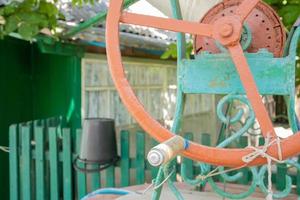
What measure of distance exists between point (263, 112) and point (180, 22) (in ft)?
1.08

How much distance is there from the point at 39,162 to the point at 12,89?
175cm

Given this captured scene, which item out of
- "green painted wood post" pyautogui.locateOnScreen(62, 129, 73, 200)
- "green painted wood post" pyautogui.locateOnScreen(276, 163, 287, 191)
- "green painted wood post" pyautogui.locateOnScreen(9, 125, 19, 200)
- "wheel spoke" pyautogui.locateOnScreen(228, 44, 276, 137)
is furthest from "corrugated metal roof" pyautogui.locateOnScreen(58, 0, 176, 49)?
"wheel spoke" pyautogui.locateOnScreen(228, 44, 276, 137)

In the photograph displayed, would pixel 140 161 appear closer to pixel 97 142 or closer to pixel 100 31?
pixel 97 142

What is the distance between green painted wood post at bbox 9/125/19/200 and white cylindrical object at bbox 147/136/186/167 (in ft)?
9.59

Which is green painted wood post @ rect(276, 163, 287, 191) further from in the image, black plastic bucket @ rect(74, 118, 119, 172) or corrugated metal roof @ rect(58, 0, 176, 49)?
corrugated metal roof @ rect(58, 0, 176, 49)

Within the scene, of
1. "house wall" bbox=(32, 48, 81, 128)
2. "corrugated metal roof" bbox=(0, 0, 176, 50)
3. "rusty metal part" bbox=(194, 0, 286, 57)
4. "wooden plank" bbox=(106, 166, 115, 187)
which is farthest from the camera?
"house wall" bbox=(32, 48, 81, 128)

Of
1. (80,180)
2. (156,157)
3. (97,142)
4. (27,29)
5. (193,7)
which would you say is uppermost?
(27,29)

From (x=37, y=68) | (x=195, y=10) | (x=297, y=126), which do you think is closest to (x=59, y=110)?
(x=37, y=68)

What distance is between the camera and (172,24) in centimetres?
108

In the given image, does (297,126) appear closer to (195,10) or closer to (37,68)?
(195,10)

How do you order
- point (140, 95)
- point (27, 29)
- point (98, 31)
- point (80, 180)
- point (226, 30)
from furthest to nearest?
point (140, 95) < point (98, 31) < point (80, 180) < point (27, 29) < point (226, 30)

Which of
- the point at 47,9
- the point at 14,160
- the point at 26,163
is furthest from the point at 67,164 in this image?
the point at 47,9

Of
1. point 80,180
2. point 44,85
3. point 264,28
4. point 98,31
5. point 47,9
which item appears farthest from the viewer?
point 44,85

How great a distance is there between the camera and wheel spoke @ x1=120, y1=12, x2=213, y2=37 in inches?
41.7
